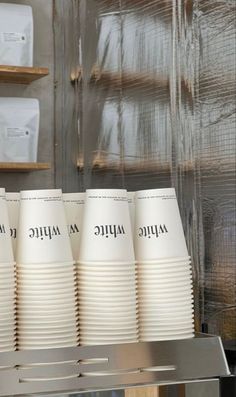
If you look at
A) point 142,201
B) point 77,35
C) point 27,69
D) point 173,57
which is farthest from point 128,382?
point 77,35

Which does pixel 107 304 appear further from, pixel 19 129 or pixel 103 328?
pixel 19 129

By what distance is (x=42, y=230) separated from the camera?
4.17 ft

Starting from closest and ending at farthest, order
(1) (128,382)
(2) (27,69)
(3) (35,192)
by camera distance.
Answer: (1) (128,382) < (3) (35,192) < (2) (27,69)

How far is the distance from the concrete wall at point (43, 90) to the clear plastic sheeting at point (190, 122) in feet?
1.13

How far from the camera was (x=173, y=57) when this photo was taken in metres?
2.50

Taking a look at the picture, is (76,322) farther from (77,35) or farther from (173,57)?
(77,35)

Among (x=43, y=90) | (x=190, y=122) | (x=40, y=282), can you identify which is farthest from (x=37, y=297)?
(x=43, y=90)

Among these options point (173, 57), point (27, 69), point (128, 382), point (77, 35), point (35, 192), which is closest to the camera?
point (128, 382)

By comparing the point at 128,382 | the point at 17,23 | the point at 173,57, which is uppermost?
the point at 17,23

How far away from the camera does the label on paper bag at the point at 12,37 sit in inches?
106

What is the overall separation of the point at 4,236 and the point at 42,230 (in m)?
0.07

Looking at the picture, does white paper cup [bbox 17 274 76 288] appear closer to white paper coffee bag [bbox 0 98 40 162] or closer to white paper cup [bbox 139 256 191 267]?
white paper cup [bbox 139 256 191 267]

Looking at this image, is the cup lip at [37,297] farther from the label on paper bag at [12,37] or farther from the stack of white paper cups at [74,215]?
the label on paper bag at [12,37]

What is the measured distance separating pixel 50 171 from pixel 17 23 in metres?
0.60
